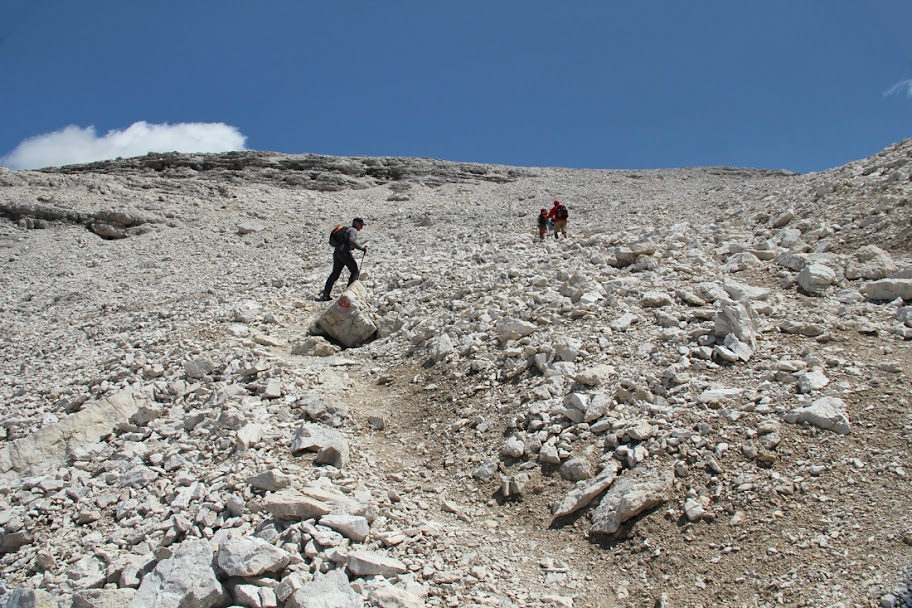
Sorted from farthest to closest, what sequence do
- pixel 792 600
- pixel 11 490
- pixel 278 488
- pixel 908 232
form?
pixel 908 232
pixel 11 490
pixel 278 488
pixel 792 600

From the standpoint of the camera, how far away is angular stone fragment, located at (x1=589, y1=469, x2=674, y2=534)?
478 cm

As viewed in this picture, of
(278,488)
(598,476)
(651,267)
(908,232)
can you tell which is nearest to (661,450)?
(598,476)

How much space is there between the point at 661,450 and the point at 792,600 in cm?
166

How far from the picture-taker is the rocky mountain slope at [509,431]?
421 cm

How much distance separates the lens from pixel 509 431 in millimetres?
6281

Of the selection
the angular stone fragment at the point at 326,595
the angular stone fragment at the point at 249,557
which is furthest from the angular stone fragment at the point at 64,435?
the angular stone fragment at the point at 326,595

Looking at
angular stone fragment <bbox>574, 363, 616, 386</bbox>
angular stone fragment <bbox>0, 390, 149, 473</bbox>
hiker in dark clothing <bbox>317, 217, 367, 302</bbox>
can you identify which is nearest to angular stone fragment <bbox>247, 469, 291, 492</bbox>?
angular stone fragment <bbox>0, 390, 149, 473</bbox>

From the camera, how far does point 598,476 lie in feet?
17.3

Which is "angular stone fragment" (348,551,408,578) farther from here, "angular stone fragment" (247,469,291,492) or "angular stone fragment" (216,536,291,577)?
"angular stone fragment" (247,469,291,492)

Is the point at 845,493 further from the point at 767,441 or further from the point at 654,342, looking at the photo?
the point at 654,342

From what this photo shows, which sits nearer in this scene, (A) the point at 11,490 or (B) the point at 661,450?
(B) the point at 661,450

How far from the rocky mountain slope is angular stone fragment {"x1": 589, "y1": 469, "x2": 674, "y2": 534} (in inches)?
0.8

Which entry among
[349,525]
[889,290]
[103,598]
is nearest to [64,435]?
[103,598]

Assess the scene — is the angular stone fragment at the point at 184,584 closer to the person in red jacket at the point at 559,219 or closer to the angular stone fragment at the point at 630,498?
the angular stone fragment at the point at 630,498
